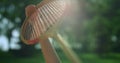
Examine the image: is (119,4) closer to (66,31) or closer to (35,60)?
(66,31)

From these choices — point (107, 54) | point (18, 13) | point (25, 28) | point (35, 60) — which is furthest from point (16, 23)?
point (25, 28)

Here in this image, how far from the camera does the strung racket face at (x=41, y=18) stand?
81cm

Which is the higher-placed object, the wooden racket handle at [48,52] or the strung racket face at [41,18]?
the strung racket face at [41,18]

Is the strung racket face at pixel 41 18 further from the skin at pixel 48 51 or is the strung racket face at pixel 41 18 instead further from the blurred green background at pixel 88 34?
the blurred green background at pixel 88 34

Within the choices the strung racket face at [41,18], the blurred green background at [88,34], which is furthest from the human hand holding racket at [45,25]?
the blurred green background at [88,34]

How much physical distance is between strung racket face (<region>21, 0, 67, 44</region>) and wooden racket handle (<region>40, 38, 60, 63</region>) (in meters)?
0.02

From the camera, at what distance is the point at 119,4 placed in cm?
954

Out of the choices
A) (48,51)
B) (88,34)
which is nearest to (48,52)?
(48,51)

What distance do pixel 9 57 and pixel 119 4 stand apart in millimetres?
2982

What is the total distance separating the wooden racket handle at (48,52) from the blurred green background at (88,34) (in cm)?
698

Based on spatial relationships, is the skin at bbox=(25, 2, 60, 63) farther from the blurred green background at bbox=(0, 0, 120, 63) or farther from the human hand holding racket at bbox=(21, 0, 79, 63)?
the blurred green background at bbox=(0, 0, 120, 63)

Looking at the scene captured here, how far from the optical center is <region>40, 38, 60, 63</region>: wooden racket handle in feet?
2.63

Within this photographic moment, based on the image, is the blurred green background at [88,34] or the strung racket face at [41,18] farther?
the blurred green background at [88,34]

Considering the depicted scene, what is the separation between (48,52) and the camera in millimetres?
805
